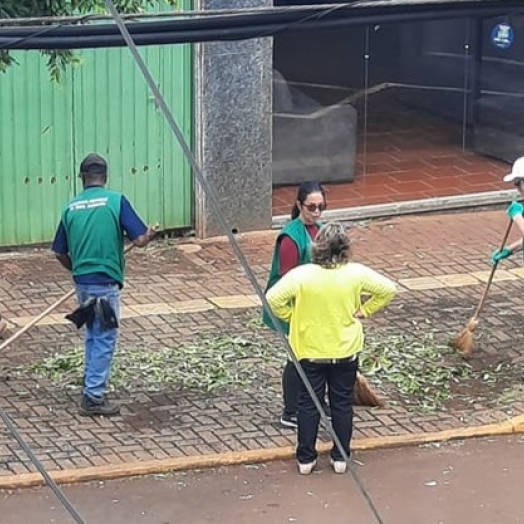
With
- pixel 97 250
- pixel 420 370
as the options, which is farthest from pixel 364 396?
pixel 97 250

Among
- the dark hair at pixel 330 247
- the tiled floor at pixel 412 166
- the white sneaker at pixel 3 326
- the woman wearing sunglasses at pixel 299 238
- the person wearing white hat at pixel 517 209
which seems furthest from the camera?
the tiled floor at pixel 412 166

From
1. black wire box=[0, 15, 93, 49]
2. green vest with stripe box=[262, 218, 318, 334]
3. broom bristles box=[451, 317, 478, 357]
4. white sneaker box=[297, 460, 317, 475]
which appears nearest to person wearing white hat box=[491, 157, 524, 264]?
broom bristles box=[451, 317, 478, 357]

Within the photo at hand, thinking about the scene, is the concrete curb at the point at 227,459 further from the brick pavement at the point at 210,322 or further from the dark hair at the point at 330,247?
the dark hair at the point at 330,247

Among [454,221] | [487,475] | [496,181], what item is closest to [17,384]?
[487,475]

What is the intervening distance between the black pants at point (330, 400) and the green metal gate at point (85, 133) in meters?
4.99

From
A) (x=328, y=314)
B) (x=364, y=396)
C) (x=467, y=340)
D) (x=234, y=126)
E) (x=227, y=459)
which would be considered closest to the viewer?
(x=328, y=314)

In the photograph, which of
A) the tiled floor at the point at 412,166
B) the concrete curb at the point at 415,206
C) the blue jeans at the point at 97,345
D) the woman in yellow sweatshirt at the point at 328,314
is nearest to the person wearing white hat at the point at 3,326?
the blue jeans at the point at 97,345

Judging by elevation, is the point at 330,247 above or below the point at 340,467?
above

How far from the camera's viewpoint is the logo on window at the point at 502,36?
15305 millimetres

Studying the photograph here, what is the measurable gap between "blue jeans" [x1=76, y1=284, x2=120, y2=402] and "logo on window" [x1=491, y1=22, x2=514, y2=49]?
7196 mm

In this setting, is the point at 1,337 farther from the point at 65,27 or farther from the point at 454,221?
the point at 454,221

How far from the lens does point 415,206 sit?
14555 millimetres

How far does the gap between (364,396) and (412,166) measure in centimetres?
599

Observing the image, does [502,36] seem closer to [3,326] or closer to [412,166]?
[412,166]
